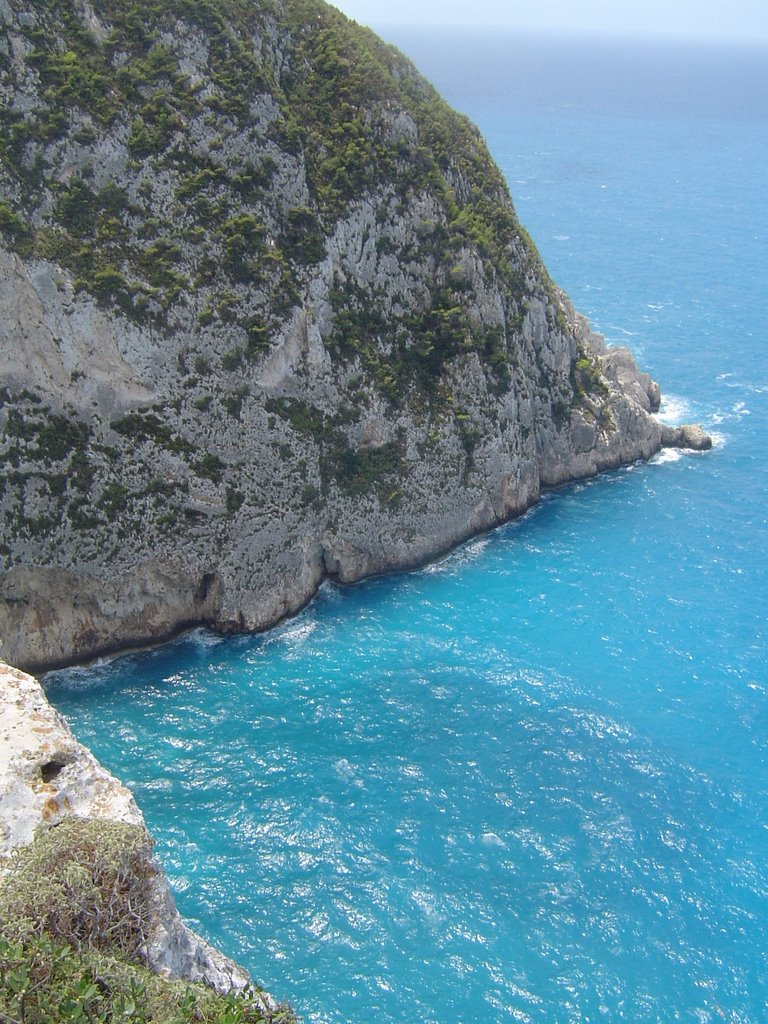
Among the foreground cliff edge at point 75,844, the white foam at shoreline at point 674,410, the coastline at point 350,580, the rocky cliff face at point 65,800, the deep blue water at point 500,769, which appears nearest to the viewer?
the foreground cliff edge at point 75,844

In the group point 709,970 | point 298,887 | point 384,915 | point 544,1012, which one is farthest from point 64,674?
point 709,970

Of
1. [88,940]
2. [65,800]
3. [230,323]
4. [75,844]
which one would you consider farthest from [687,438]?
[88,940]

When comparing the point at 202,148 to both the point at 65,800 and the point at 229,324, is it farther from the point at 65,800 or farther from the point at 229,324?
the point at 65,800

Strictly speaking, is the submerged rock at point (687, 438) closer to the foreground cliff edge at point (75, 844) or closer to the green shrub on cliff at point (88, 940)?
the foreground cliff edge at point (75, 844)

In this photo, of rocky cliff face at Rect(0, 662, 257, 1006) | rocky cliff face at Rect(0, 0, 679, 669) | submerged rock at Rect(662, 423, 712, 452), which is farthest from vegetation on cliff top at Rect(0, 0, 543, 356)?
rocky cliff face at Rect(0, 662, 257, 1006)

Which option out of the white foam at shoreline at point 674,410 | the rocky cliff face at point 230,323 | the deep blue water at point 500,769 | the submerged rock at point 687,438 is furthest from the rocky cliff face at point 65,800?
the white foam at shoreline at point 674,410

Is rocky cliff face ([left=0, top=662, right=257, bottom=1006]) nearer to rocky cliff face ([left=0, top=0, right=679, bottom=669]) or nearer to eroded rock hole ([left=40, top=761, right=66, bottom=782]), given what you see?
eroded rock hole ([left=40, top=761, right=66, bottom=782])

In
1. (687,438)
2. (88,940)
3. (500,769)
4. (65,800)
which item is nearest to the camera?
(88,940)
